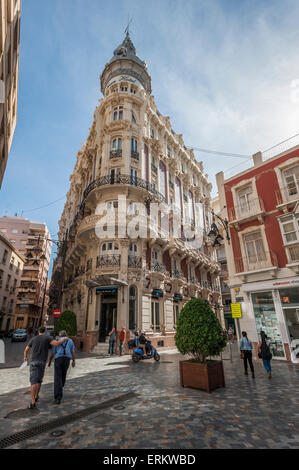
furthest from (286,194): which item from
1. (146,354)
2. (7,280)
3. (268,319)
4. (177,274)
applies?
(7,280)

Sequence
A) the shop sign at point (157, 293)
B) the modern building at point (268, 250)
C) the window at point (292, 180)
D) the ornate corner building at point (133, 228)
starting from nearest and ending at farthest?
the modern building at point (268, 250) < the window at point (292, 180) < the ornate corner building at point (133, 228) < the shop sign at point (157, 293)

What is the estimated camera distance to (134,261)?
18438 millimetres

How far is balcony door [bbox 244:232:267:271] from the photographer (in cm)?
1365

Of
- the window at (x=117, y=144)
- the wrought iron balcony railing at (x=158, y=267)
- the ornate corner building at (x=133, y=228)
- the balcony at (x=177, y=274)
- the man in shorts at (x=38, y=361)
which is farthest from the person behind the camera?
the balcony at (x=177, y=274)

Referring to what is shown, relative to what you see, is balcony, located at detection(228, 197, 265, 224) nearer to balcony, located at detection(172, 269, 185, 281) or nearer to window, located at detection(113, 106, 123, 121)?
balcony, located at detection(172, 269, 185, 281)

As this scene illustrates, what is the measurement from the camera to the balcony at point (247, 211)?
1404cm

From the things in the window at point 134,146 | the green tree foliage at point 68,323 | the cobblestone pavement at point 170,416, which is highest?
the window at point 134,146

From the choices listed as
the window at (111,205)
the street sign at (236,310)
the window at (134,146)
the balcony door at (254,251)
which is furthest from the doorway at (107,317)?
the window at (134,146)

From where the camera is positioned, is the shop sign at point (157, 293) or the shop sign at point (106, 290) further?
the shop sign at point (157, 293)

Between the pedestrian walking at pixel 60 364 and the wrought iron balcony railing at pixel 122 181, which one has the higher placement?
the wrought iron balcony railing at pixel 122 181

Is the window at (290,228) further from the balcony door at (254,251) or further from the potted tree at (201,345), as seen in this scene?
the potted tree at (201,345)

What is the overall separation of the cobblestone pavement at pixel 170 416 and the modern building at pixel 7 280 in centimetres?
3870
